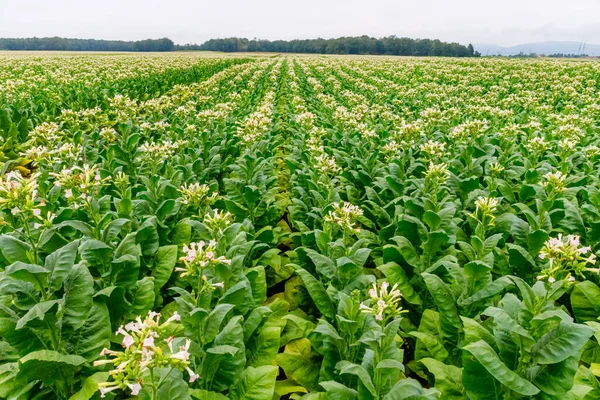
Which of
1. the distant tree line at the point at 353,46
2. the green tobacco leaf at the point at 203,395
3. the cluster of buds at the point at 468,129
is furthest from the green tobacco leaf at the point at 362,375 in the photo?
the distant tree line at the point at 353,46

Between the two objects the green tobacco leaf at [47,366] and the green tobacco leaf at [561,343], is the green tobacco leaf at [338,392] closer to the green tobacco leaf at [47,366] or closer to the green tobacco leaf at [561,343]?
the green tobacco leaf at [561,343]

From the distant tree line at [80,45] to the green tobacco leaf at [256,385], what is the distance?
13110 centimetres

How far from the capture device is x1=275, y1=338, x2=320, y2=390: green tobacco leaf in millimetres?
3365

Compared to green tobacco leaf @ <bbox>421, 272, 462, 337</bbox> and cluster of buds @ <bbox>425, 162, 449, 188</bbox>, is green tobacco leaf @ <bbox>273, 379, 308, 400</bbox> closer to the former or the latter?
green tobacco leaf @ <bbox>421, 272, 462, 337</bbox>


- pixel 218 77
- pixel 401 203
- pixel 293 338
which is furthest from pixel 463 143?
pixel 218 77

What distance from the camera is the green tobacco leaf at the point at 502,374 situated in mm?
2422

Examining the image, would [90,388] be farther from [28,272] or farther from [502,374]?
[502,374]

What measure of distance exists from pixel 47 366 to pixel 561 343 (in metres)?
3.12

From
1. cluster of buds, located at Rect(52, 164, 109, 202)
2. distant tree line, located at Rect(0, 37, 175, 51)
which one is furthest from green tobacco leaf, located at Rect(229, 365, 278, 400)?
distant tree line, located at Rect(0, 37, 175, 51)

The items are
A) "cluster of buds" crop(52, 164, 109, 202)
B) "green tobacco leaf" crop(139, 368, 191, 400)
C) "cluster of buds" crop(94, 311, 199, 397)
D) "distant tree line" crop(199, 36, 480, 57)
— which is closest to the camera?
"cluster of buds" crop(94, 311, 199, 397)

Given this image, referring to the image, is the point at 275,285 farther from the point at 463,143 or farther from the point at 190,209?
the point at 463,143

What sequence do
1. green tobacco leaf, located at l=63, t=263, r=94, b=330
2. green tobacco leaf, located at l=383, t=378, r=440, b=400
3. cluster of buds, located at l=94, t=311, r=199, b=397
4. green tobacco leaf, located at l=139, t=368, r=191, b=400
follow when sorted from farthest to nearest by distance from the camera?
1. green tobacco leaf, located at l=63, t=263, r=94, b=330
2. green tobacco leaf, located at l=383, t=378, r=440, b=400
3. green tobacco leaf, located at l=139, t=368, r=191, b=400
4. cluster of buds, located at l=94, t=311, r=199, b=397

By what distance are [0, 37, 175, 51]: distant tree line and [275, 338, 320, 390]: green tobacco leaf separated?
13078 centimetres

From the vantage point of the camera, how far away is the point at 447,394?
2.90 m
